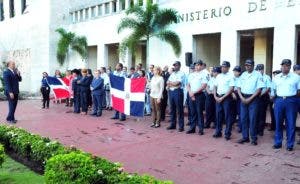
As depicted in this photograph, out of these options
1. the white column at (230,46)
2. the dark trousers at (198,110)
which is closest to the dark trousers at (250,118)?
the dark trousers at (198,110)

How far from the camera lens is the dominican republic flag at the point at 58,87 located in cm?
1577

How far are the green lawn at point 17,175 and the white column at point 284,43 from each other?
7981mm

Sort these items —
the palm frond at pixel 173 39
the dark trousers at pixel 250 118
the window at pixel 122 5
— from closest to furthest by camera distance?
the dark trousers at pixel 250 118 → the palm frond at pixel 173 39 → the window at pixel 122 5

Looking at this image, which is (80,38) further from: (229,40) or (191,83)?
(191,83)

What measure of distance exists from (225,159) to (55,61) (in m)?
18.1

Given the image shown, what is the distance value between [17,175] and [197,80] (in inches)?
191

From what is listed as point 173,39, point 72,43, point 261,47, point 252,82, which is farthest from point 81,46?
point 252,82

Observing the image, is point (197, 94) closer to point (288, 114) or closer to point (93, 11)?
point (288, 114)

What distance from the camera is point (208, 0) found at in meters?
13.9

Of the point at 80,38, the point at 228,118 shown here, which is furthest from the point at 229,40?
the point at 80,38

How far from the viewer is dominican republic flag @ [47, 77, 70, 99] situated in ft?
51.8

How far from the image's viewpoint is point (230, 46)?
13367 millimetres

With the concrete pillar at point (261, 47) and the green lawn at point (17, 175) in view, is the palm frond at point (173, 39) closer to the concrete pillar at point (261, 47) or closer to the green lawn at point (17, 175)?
the concrete pillar at point (261, 47)

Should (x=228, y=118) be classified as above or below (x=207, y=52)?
below
